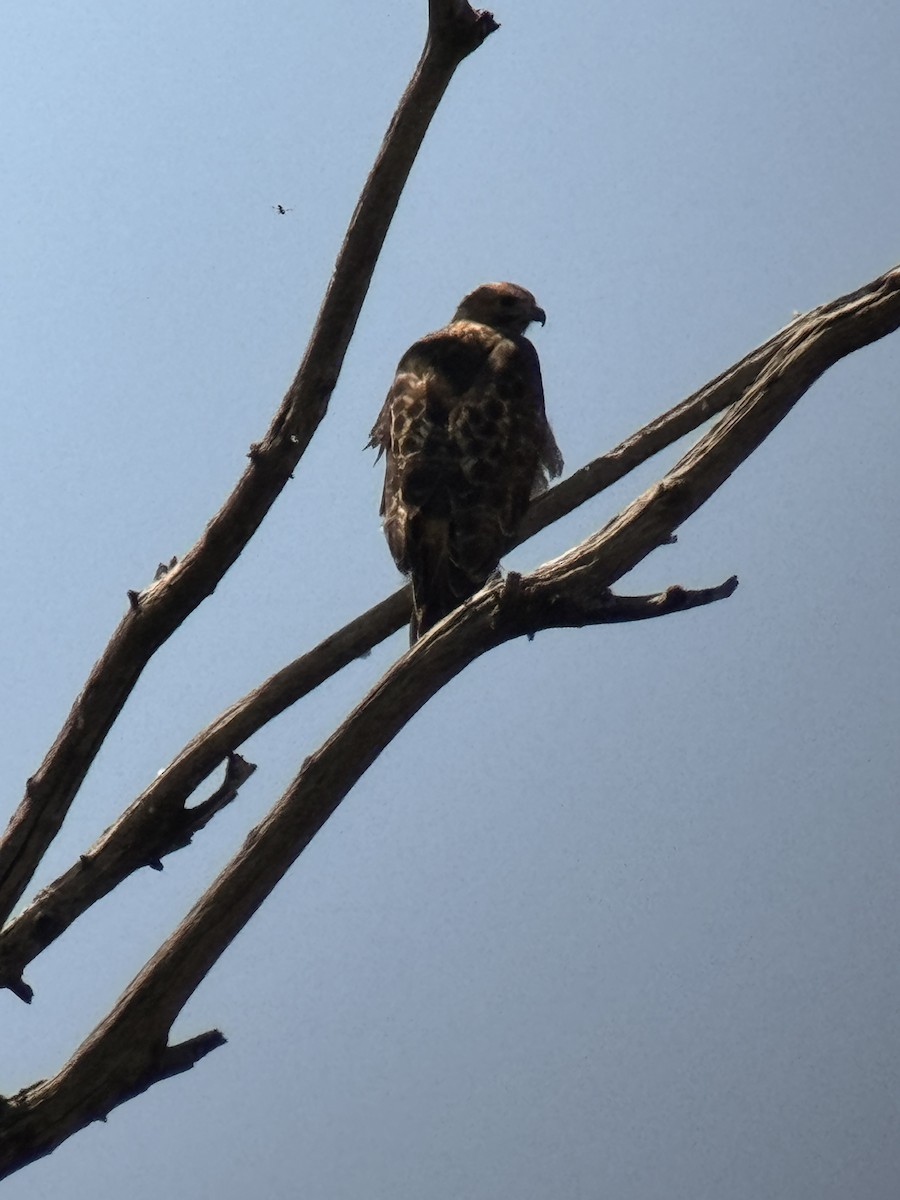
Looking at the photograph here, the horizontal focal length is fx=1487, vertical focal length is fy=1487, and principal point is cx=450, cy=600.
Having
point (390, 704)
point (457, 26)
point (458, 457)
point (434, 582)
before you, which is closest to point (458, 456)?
point (458, 457)

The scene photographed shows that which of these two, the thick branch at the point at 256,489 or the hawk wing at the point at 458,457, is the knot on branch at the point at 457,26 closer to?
the thick branch at the point at 256,489

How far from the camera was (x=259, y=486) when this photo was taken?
4785 millimetres

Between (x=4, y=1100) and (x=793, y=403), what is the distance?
9.51 ft

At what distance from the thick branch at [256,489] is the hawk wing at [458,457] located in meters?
0.85

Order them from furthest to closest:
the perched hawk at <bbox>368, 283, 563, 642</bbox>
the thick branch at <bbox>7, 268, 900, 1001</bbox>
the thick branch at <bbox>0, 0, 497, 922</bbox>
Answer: the perched hawk at <bbox>368, 283, 563, 642</bbox>
the thick branch at <bbox>7, 268, 900, 1001</bbox>
the thick branch at <bbox>0, 0, 497, 922</bbox>

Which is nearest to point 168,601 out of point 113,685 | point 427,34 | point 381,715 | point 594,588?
point 113,685

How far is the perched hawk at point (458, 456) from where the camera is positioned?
5.52m

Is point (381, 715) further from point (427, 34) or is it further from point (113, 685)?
point (427, 34)

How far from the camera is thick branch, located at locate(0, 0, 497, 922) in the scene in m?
4.57

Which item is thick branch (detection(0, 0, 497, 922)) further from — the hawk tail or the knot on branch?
the hawk tail

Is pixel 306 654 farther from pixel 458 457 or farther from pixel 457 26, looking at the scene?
pixel 457 26

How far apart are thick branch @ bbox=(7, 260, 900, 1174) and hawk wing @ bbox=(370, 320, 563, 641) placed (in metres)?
1.21

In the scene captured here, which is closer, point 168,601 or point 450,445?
point 168,601

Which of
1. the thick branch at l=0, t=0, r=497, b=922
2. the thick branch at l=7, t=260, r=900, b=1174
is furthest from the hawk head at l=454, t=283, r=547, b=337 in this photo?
the thick branch at l=7, t=260, r=900, b=1174
